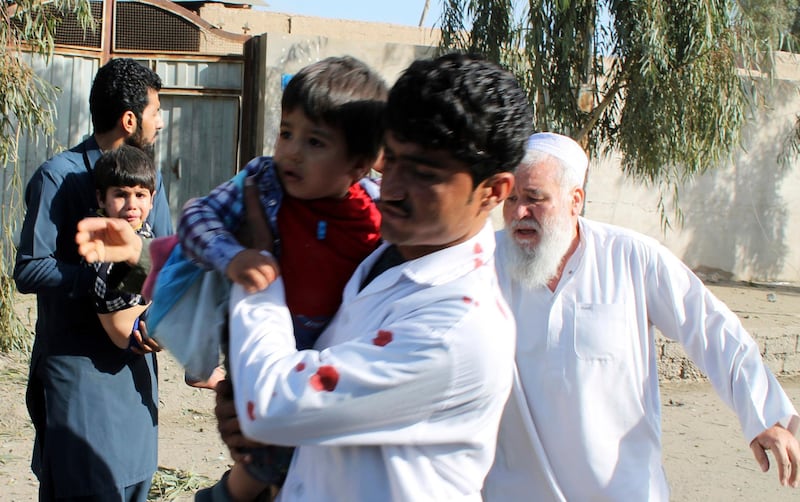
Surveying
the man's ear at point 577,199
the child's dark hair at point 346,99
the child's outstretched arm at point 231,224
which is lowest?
the man's ear at point 577,199

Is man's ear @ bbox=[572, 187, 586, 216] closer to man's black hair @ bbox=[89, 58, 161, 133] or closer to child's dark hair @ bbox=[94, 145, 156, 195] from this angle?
child's dark hair @ bbox=[94, 145, 156, 195]

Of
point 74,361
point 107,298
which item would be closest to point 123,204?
point 107,298

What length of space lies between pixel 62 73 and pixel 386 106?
8927 mm

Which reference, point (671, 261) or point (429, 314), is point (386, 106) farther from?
point (671, 261)

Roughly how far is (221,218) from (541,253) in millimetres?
1483

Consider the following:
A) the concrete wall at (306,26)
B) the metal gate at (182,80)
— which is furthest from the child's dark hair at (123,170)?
the concrete wall at (306,26)

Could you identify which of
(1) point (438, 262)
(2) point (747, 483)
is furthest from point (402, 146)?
(2) point (747, 483)

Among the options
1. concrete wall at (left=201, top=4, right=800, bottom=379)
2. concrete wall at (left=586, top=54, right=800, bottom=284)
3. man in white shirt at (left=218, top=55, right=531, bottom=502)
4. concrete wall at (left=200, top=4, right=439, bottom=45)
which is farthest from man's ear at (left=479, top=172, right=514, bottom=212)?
concrete wall at (left=200, top=4, right=439, bottom=45)

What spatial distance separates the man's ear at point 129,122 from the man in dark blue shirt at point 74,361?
0.01 meters

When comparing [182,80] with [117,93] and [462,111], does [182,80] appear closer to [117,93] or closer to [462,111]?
[117,93]

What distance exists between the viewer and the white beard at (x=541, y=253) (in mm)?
3076

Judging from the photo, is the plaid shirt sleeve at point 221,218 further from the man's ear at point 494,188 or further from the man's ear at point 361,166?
the man's ear at point 494,188

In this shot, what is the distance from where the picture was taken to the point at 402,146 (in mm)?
1648

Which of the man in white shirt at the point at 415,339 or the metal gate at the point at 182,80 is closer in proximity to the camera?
the man in white shirt at the point at 415,339
